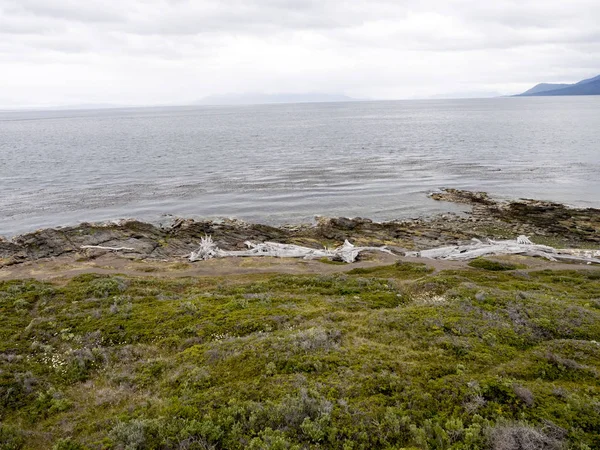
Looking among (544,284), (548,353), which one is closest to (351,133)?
(544,284)

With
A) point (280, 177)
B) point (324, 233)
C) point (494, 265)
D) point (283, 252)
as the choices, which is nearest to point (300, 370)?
point (494, 265)

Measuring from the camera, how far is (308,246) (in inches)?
1310

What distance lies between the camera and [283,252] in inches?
1189

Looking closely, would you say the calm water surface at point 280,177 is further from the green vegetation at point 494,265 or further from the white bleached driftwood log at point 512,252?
the green vegetation at point 494,265

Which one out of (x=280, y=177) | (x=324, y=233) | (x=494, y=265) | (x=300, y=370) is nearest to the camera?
(x=300, y=370)

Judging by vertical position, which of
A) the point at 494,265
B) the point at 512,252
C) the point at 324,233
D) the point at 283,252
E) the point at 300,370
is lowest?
the point at 324,233

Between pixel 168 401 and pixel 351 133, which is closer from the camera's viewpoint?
pixel 168 401

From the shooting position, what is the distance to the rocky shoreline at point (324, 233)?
30.9m

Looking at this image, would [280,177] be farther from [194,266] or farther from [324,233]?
[194,266]

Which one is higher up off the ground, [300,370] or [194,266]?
[300,370]

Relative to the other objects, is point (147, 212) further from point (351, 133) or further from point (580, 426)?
point (351, 133)

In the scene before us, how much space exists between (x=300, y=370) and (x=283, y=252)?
2025 cm

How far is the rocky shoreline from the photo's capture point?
30.9m

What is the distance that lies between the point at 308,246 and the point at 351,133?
10029 centimetres
